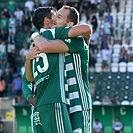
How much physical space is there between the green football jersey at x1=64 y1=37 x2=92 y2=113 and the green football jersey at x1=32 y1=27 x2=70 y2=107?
0.08 meters

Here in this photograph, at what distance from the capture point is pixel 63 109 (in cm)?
591

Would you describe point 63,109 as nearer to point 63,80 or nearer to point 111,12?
point 63,80

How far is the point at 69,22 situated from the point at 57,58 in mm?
419

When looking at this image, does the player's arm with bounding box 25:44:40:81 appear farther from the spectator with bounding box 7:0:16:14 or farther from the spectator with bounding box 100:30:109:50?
the spectator with bounding box 7:0:16:14

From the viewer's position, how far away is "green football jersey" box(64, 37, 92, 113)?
5996 mm

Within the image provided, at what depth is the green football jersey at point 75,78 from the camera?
600 cm

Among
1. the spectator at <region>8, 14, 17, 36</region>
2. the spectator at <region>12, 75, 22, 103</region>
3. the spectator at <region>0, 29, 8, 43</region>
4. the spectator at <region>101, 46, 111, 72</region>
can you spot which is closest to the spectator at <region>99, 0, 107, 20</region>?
the spectator at <region>101, 46, 111, 72</region>

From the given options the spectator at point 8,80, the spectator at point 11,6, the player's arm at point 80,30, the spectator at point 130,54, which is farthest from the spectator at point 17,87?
the player's arm at point 80,30

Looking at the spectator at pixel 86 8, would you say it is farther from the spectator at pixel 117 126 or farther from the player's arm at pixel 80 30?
the player's arm at pixel 80 30

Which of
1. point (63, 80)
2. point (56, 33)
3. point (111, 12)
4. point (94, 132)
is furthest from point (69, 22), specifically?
point (111, 12)

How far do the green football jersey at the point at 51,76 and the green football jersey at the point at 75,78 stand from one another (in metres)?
0.08

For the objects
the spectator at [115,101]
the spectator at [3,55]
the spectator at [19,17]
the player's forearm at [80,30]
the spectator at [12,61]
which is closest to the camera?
the player's forearm at [80,30]

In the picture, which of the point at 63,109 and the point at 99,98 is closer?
the point at 63,109

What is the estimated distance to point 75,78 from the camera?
6.02 meters
